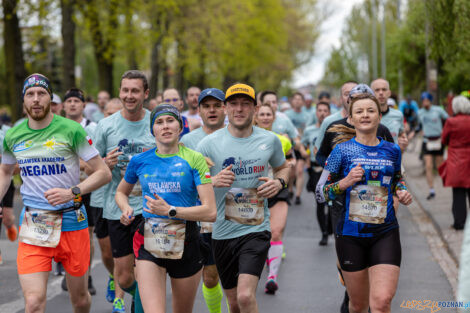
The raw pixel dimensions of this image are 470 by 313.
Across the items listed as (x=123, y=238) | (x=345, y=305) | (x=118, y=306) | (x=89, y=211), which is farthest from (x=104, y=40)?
(x=345, y=305)

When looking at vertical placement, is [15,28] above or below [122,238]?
above

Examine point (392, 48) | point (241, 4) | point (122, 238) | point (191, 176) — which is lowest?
point (122, 238)

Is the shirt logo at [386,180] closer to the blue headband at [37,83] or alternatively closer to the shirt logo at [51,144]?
the shirt logo at [51,144]

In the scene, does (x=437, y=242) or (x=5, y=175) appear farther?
(x=437, y=242)

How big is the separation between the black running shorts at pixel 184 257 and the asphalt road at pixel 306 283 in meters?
2.16

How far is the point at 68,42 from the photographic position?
20641 millimetres

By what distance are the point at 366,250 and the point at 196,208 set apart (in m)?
1.28

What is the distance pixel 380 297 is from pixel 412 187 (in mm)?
12921

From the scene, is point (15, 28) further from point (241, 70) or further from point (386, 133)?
point (241, 70)

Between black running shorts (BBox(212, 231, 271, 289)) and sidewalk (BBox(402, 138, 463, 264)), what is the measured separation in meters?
4.45

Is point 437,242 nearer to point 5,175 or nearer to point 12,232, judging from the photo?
point 12,232

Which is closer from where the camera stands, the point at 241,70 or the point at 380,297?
the point at 380,297

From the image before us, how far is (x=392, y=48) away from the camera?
26406mm

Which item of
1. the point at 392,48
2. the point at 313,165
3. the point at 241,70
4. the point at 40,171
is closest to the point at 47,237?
the point at 40,171
